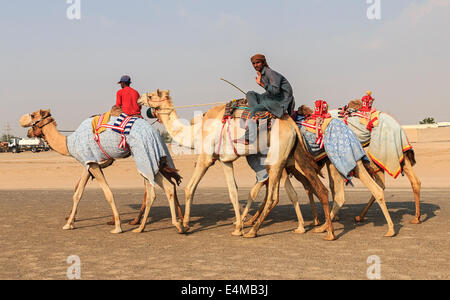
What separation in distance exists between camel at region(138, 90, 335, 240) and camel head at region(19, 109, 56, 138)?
2025 millimetres

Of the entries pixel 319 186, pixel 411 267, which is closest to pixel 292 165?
pixel 319 186

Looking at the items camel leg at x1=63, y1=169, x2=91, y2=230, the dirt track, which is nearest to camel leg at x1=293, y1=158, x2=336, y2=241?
the dirt track

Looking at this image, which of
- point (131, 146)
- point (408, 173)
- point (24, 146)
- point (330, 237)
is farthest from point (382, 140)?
point (24, 146)

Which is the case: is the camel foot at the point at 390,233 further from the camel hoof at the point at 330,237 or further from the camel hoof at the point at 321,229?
the camel hoof at the point at 321,229

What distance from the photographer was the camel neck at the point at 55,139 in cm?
986

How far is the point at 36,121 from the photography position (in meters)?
10.0

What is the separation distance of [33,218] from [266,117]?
6131 millimetres

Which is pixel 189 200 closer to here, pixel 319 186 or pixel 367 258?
pixel 319 186

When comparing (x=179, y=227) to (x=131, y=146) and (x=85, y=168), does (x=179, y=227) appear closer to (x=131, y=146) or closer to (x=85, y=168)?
(x=131, y=146)

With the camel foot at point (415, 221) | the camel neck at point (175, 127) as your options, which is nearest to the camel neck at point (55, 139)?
the camel neck at point (175, 127)

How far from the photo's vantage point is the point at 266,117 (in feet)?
28.6

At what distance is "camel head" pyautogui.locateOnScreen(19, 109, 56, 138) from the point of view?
9977mm

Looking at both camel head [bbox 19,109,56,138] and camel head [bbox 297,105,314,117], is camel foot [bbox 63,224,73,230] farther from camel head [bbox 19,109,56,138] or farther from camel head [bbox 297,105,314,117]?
camel head [bbox 297,105,314,117]

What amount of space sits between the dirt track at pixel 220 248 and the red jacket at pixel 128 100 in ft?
7.90
